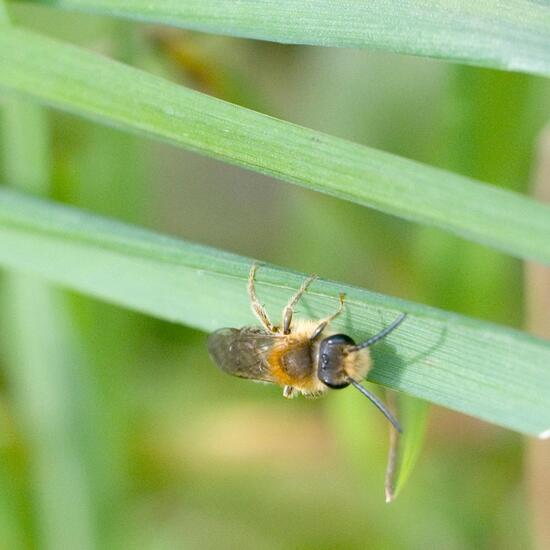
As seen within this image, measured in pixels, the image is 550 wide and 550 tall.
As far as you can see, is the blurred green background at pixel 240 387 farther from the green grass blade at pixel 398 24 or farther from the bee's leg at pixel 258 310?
the green grass blade at pixel 398 24


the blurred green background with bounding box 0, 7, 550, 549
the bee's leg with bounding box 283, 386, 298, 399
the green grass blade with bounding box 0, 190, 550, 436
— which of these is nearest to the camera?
the green grass blade with bounding box 0, 190, 550, 436

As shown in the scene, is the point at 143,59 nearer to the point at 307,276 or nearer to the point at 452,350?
the point at 307,276

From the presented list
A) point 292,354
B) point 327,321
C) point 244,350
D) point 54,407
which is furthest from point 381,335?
point 54,407

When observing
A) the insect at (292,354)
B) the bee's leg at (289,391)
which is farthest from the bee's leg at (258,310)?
the bee's leg at (289,391)

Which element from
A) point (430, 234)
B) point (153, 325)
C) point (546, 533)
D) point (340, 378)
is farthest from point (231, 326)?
point (153, 325)

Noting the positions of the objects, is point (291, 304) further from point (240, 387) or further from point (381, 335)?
point (240, 387)

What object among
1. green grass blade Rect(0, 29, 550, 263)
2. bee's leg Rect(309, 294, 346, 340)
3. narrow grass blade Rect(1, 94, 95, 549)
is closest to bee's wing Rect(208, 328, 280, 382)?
bee's leg Rect(309, 294, 346, 340)

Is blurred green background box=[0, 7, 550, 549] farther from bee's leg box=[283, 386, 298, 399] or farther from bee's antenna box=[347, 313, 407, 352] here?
bee's antenna box=[347, 313, 407, 352]
